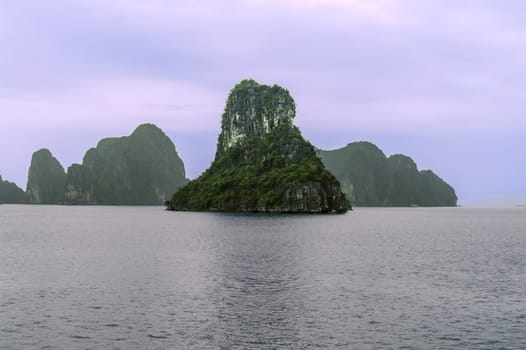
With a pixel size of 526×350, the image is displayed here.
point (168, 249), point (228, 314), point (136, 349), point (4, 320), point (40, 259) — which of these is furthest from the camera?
point (168, 249)

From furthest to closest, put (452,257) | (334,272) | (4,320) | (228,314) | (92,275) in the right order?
(452,257), (334,272), (92,275), (228,314), (4,320)

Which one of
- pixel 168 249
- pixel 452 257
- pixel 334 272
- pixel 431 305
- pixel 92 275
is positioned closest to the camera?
pixel 431 305

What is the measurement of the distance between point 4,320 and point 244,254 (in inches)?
1636

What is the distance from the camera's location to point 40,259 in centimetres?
6650

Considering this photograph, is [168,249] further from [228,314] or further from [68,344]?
[68,344]

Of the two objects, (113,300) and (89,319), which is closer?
(89,319)

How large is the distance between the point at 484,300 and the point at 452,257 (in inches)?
1272

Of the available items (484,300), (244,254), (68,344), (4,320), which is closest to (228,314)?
(68,344)

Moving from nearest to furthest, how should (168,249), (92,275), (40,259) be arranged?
1. (92,275)
2. (40,259)
3. (168,249)

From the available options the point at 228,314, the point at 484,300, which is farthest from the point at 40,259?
the point at 484,300

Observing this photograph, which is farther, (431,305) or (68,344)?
(431,305)

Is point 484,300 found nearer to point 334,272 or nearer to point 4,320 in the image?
point 334,272

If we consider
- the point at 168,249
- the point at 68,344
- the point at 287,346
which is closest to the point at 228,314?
the point at 287,346

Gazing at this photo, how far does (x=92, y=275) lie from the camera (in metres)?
52.8
